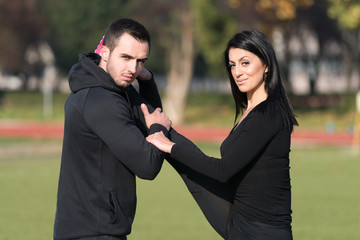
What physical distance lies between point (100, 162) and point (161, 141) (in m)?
0.40

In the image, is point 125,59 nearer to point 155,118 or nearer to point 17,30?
point 155,118

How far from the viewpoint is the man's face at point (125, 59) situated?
13.2 ft

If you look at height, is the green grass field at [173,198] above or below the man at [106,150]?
below

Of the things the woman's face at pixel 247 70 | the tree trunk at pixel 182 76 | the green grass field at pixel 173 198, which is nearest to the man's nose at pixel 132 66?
the woman's face at pixel 247 70

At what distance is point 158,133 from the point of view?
4211 mm

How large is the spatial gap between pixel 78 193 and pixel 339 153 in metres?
18.8

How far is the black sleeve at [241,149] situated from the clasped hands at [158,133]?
0.07 m

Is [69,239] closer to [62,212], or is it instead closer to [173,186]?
[62,212]

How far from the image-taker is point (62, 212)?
159 inches

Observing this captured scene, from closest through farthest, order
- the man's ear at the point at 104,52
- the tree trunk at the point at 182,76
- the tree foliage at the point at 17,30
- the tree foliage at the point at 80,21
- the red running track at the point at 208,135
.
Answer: the man's ear at the point at 104,52 → the red running track at the point at 208,135 → the tree trunk at the point at 182,76 → the tree foliage at the point at 17,30 → the tree foliage at the point at 80,21

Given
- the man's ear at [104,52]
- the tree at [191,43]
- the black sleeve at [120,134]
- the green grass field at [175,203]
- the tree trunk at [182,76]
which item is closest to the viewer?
the black sleeve at [120,134]

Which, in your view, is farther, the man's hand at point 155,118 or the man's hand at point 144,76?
the man's hand at point 144,76

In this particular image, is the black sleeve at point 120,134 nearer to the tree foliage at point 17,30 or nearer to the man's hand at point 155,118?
the man's hand at point 155,118

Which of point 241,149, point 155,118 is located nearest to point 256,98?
point 241,149
